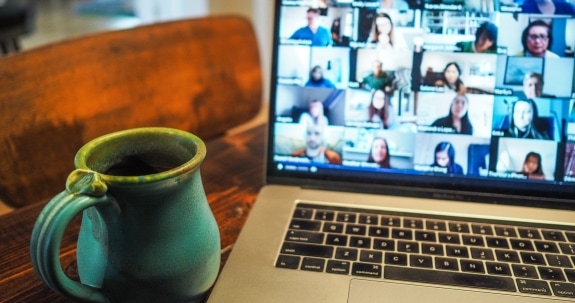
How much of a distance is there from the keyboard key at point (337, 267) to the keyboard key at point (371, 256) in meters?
0.02

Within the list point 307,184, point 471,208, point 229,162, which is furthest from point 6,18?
point 471,208

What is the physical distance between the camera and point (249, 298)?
1.52 ft

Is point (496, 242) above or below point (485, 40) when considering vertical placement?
below

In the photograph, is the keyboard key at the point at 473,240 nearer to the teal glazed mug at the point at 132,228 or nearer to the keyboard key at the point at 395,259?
the keyboard key at the point at 395,259

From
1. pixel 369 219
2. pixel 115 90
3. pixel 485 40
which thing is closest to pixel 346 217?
pixel 369 219

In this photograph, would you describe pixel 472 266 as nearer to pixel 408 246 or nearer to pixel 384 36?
pixel 408 246

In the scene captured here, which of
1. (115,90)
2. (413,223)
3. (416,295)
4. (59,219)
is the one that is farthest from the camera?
(115,90)

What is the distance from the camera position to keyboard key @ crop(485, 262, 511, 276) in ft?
1.58

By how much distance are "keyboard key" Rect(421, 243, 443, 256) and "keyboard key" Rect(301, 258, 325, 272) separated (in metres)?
0.10

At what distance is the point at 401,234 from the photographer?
0.54 meters

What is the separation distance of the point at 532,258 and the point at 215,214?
1.06 ft

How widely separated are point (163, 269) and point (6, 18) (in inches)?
86.6

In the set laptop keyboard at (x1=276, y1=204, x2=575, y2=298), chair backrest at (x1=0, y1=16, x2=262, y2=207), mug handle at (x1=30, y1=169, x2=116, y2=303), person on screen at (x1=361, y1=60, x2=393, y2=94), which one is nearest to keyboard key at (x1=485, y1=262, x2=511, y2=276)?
laptop keyboard at (x1=276, y1=204, x2=575, y2=298)

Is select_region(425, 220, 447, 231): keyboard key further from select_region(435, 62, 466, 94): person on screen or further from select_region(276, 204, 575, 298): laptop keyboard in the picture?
select_region(435, 62, 466, 94): person on screen
